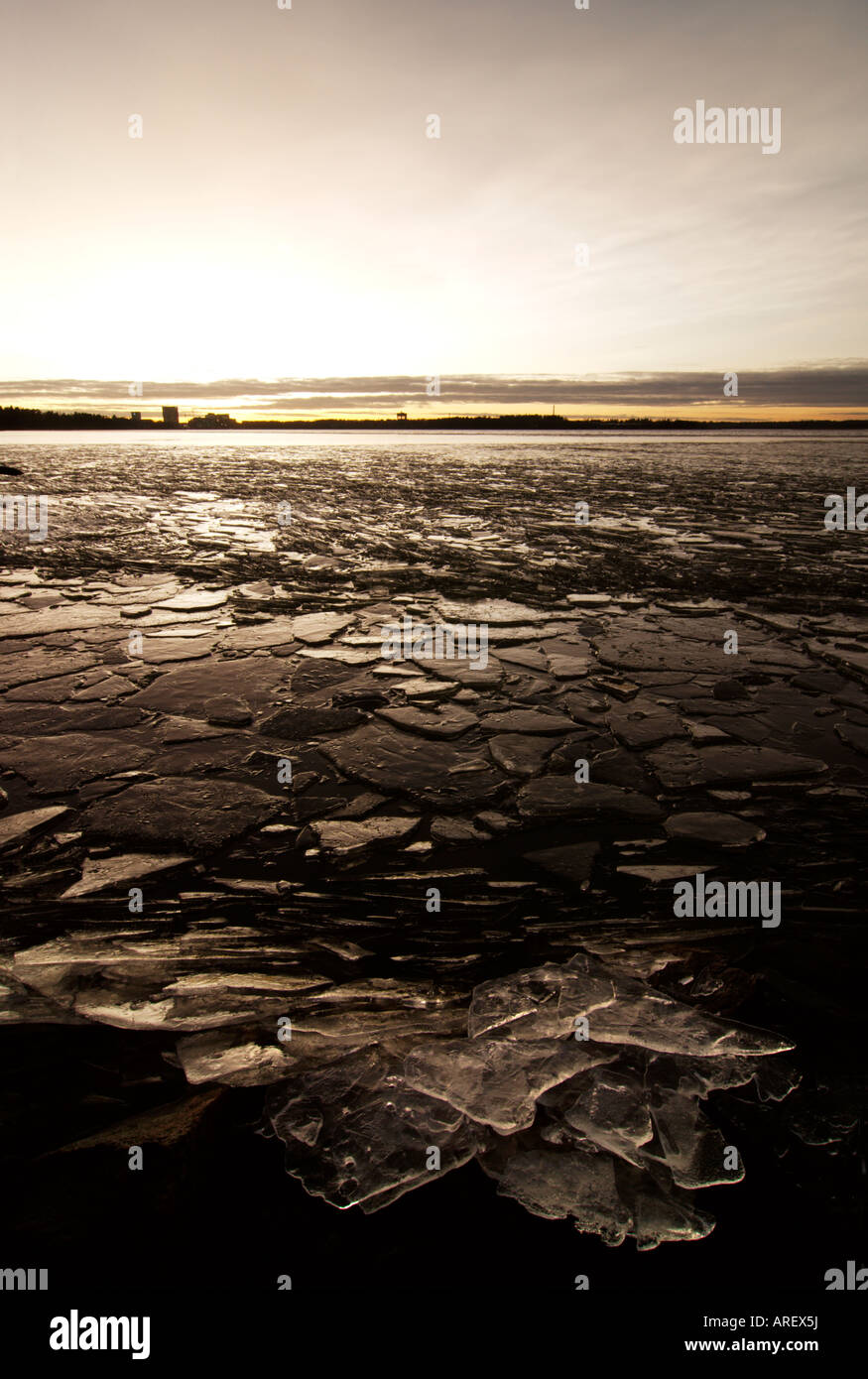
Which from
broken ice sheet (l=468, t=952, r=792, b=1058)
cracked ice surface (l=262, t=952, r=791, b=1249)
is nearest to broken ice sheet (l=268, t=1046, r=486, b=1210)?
cracked ice surface (l=262, t=952, r=791, b=1249)

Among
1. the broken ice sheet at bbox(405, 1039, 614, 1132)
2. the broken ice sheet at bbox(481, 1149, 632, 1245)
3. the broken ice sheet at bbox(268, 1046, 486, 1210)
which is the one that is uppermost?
the broken ice sheet at bbox(405, 1039, 614, 1132)

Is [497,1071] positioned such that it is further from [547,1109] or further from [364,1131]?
[364,1131]

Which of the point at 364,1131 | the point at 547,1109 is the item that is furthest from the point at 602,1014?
the point at 364,1131

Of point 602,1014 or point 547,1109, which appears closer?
point 547,1109

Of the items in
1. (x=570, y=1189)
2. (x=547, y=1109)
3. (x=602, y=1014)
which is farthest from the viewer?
(x=602, y=1014)

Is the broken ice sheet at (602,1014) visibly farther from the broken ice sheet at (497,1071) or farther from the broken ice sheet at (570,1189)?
the broken ice sheet at (570,1189)

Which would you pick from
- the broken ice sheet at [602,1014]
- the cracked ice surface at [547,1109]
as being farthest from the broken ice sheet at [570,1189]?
the broken ice sheet at [602,1014]

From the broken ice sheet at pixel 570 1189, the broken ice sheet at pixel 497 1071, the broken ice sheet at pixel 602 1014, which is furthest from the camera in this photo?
the broken ice sheet at pixel 602 1014

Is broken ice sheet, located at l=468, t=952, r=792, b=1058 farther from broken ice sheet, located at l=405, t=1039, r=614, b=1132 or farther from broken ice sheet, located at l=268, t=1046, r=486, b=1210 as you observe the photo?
broken ice sheet, located at l=268, t=1046, r=486, b=1210

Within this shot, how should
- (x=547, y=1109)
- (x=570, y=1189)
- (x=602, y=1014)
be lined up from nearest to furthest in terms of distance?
(x=570, y=1189), (x=547, y=1109), (x=602, y=1014)

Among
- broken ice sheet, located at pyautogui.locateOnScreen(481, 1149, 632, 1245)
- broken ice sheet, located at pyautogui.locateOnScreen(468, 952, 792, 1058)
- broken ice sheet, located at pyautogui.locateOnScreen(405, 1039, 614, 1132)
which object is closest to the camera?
broken ice sheet, located at pyautogui.locateOnScreen(481, 1149, 632, 1245)

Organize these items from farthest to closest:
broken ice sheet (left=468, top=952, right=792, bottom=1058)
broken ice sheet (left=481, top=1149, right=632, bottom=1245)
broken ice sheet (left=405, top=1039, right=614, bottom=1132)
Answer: broken ice sheet (left=468, top=952, right=792, bottom=1058) → broken ice sheet (left=405, top=1039, right=614, bottom=1132) → broken ice sheet (left=481, top=1149, right=632, bottom=1245)
